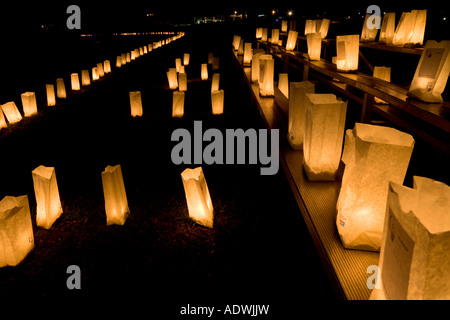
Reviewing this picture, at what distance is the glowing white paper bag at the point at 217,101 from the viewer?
644 cm

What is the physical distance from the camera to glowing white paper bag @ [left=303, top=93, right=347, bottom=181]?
197 centimetres

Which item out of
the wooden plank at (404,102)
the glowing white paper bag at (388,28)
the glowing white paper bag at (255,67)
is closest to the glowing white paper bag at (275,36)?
the glowing white paper bag at (255,67)

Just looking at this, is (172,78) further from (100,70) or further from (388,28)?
(388,28)

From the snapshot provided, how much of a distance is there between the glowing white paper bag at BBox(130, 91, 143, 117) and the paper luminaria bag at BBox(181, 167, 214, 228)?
3940mm

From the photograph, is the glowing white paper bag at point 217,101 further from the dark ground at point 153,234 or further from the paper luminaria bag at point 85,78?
the paper luminaria bag at point 85,78

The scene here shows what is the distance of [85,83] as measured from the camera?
8.62m

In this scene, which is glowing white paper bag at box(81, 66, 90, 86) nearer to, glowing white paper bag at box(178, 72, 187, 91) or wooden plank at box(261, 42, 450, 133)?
glowing white paper bag at box(178, 72, 187, 91)

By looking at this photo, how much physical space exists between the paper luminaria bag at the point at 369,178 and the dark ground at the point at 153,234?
0.77 m

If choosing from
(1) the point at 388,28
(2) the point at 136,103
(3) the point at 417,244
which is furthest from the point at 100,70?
(3) the point at 417,244

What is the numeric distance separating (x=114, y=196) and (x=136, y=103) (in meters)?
3.88

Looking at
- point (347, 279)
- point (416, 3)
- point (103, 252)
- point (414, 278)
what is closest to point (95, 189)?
point (103, 252)

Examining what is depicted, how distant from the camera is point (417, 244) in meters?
0.88

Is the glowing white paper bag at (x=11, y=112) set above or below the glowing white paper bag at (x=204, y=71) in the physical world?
below
